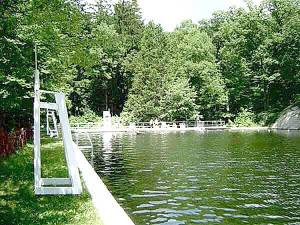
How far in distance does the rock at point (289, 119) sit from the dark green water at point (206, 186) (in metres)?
31.9

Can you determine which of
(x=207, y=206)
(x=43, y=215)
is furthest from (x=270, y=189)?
(x=43, y=215)

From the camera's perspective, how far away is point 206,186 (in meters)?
17.2

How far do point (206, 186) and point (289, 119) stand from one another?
153ft

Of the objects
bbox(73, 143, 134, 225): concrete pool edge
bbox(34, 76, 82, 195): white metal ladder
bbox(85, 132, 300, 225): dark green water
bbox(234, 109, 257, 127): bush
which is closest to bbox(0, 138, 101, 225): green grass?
bbox(73, 143, 134, 225): concrete pool edge

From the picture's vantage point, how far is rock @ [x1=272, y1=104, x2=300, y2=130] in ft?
194

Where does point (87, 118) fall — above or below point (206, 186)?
above

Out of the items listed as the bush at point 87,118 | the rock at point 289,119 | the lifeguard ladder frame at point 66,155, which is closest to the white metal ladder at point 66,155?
the lifeguard ladder frame at point 66,155

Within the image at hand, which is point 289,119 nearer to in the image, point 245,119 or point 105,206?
point 245,119

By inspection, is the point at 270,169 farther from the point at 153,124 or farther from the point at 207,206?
the point at 153,124

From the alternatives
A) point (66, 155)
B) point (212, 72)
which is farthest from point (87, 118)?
point (66, 155)

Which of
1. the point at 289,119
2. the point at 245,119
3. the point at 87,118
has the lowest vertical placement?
the point at 289,119

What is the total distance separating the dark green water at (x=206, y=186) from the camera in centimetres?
1270

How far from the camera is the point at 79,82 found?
7794 centimetres

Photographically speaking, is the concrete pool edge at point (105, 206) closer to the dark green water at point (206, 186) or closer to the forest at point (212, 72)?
the dark green water at point (206, 186)
